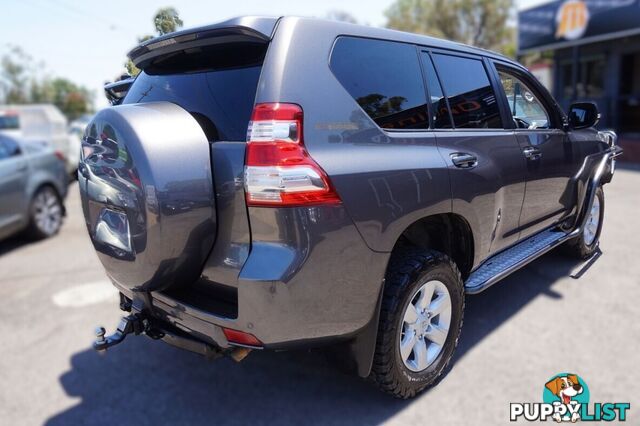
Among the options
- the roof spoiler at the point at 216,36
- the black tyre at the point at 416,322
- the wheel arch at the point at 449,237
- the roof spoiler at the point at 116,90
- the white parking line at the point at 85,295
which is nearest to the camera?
the roof spoiler at the point at 216,36

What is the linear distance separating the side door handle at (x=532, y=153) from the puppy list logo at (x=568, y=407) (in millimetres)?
1496

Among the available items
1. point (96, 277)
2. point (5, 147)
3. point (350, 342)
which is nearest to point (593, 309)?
point (350, 342)

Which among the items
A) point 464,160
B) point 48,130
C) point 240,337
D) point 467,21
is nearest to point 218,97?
point 240,337

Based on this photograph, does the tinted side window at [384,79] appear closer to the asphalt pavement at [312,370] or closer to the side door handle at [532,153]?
the side door handle at [532,153]

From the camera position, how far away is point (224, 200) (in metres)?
2.04

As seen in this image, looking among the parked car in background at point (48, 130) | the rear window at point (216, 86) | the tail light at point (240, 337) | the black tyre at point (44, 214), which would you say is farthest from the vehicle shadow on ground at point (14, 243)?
the tail light at point (240, 337)

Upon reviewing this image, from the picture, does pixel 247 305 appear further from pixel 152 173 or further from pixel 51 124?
pixel 51 124

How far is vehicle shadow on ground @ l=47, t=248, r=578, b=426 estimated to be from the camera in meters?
2.48

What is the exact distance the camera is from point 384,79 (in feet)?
7.73

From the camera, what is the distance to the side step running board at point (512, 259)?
2.87 metres

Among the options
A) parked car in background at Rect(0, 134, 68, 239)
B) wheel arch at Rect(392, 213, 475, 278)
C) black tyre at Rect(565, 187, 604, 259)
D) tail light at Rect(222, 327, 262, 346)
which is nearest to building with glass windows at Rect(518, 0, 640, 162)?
black tyre at Rect(565, 187, 604, 259)

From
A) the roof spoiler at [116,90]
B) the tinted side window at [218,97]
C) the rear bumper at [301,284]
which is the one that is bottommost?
the rear bumper at [301,284]

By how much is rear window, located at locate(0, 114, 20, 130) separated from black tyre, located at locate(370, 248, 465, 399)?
14747 mm

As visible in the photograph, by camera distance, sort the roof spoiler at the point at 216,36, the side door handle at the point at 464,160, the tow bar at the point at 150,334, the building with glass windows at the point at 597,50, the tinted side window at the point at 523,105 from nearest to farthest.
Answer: the roof spoiler at the point at 216,36
the tow bar at the point at 150,334
the side door handle at the point at 464,160
the tinted side window at the point at 523,105
the building with glass windows at the point at 597,50
